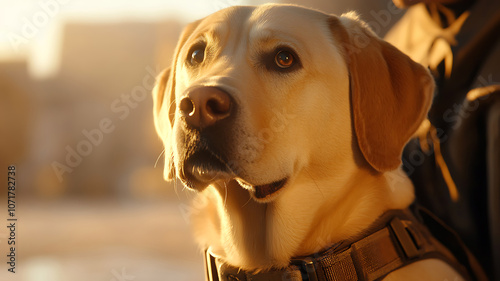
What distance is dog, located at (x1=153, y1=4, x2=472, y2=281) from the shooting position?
4.80 ft

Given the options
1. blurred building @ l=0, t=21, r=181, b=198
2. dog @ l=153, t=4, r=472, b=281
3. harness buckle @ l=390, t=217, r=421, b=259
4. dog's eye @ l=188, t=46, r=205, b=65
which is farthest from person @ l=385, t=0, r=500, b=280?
blurred building @ l=0, t=21, r=181, b=198

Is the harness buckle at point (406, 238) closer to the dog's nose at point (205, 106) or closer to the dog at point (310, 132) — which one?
the dog at point (310, 132)

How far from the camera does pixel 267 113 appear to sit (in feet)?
4.58

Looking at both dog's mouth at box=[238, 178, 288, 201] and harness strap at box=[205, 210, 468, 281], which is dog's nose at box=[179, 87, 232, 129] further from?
harness strap at box=[205, 210, 468, 281]

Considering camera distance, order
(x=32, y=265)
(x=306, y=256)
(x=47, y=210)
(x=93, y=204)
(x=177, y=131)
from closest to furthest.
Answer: (x=177, y=131), (x=306, y=256), (x=32, y=265), (x=47, y=210), (x=93, y=204)

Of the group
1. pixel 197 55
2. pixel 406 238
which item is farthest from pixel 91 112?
pixel 406 238

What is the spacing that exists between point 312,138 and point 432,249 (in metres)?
0.58

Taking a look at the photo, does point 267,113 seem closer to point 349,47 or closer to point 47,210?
point 349,47

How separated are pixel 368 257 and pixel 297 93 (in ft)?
1.95

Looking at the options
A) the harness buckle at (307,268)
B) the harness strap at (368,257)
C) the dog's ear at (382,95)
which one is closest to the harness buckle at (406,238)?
the harness strap at (368,257)

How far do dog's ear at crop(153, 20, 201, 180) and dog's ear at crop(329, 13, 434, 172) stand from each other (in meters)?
0.66

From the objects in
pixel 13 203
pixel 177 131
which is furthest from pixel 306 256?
pixel 13 203

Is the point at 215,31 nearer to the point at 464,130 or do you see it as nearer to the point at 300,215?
the point at 300,215

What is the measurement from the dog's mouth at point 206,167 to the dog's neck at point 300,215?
0.80 feet
